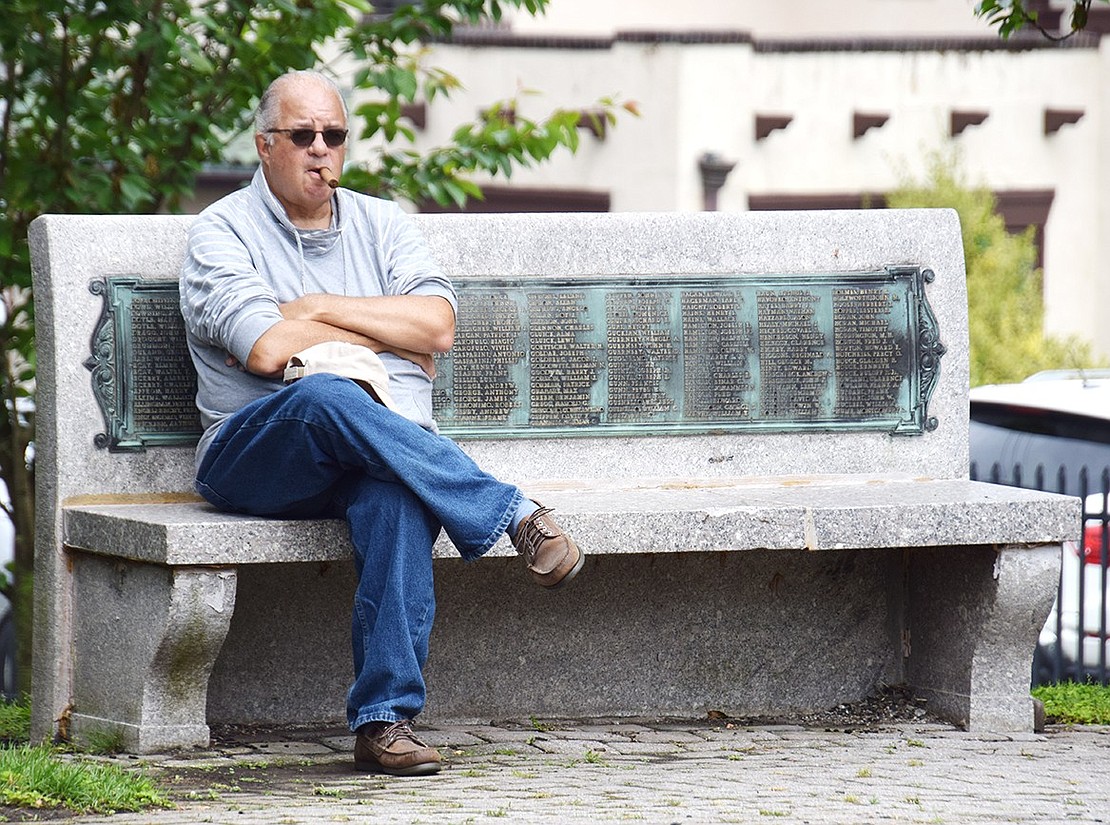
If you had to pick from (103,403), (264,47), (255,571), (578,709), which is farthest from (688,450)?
(264,47)

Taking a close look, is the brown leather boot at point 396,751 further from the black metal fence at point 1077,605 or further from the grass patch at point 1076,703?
the black metal fence at point 1077,605

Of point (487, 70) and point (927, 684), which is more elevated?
point (487, 70)

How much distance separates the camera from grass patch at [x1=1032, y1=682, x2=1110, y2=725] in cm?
630

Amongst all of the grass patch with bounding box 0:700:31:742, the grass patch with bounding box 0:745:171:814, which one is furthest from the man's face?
the grass patch with bounding box 0:700:31:742

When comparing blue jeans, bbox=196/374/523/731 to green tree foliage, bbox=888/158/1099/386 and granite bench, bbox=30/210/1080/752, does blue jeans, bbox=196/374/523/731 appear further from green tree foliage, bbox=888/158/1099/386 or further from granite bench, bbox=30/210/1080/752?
green tree foliage, bbox=888/158/1099/386

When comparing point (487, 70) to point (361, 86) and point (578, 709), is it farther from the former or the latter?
point (578, 709)

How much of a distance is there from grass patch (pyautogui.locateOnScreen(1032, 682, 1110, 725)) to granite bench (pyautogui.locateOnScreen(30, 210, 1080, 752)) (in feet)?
1.53

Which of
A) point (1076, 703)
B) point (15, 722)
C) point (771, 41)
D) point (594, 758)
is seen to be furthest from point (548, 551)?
point (771, 41)

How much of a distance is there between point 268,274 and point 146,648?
42.7 inches

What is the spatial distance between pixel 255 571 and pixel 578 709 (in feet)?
3.62

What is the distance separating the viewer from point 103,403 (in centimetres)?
561

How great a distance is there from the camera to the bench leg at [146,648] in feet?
16.8

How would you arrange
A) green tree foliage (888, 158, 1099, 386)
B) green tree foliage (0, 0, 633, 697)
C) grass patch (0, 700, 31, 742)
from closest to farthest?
grass patch (0, 700, 31, 742) < green tree foliage (0, 0, 633, 697) < green tree foliage (888, 158, 1099, 386)

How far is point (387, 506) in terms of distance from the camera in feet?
16.1
